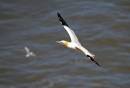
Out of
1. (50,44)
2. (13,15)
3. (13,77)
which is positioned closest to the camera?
(13,77)

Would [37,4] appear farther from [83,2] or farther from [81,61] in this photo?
[81,61]

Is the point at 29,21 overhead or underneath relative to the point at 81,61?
overhead

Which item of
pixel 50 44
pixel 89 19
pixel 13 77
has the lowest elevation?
pixel 13 77

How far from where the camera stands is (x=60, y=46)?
19969 mm

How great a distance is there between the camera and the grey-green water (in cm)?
1822

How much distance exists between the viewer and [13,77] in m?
18.5

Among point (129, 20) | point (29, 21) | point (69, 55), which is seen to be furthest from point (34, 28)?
point (129, 20)

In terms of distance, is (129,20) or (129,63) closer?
(129,63)

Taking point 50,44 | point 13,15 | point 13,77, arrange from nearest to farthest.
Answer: point 13,77
point 50,44
point 13,15

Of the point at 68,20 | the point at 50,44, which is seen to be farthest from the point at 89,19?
the point at 50,44

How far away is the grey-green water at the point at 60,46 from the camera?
18219 mm

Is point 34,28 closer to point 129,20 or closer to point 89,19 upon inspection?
point 89,19

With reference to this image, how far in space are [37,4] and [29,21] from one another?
1.29 metres

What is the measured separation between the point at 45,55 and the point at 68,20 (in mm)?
2439
